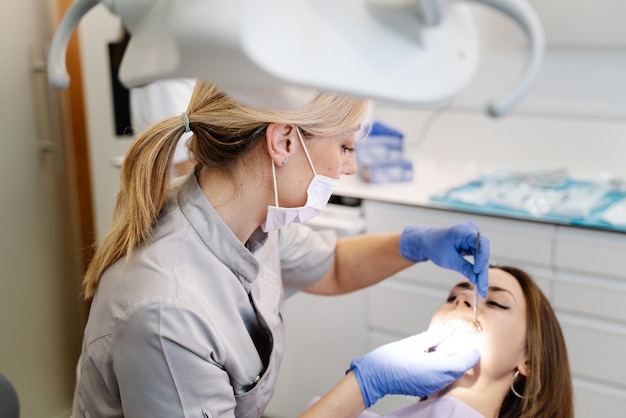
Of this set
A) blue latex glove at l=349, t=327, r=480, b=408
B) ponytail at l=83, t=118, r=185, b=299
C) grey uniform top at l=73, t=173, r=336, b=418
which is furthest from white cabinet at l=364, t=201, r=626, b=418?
ponytail at l=83, t=118, r=185, b=299

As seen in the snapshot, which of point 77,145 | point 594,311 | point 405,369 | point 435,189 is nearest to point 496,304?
point 405,369

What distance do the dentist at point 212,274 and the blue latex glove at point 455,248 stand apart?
18 centimetres

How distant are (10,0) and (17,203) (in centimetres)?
67

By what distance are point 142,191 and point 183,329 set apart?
269mm

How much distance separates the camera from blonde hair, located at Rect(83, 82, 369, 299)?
122cm

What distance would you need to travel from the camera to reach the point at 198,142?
1309mm

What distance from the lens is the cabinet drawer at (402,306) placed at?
2352 mm

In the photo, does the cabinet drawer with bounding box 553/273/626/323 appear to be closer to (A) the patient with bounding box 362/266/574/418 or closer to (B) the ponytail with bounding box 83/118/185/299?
(A) the patient with bounding box 362/266/574/418

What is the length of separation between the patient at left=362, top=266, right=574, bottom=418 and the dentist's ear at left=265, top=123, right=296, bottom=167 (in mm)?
542

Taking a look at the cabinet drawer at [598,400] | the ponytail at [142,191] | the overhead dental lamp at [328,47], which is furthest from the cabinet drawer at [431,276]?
the overhead dental lamp at [328,47]

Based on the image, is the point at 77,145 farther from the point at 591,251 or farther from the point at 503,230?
the point at 591,251

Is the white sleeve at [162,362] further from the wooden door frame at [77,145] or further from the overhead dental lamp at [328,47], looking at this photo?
the wooden door frame at [77,145]

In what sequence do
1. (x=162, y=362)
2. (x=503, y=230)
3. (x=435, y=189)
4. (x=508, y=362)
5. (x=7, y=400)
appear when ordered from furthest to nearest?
(x=435, y=189) < (x=503, y=230) < (x=508, y=362) < (x=7, y=400) < (x=162, y=362)

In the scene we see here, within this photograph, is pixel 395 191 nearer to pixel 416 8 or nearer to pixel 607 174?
pixel 607 174
